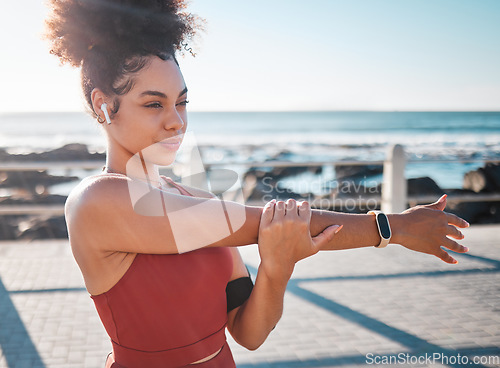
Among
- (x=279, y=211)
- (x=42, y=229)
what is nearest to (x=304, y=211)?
(x=279, y=211)

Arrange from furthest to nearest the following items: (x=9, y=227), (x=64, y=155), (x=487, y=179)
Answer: (x=64, y=155), (x=487, y=179), (x=9, y=227)

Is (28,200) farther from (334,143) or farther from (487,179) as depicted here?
(334,143)

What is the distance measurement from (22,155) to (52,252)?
1923cm

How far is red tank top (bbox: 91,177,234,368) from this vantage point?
3.86 feet

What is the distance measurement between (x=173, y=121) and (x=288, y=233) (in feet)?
1.48

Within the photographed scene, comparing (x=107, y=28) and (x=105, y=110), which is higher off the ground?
(x=107, y=28)

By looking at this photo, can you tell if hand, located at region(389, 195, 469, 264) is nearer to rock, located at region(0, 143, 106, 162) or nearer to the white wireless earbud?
the white wireless earbud

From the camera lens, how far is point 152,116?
4.02 feet

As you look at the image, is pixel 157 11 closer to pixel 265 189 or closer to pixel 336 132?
pixel 265 189

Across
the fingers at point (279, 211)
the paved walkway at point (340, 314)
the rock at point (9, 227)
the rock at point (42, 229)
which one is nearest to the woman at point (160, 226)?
the fingers at point (279, 211)

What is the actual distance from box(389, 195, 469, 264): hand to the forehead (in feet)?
2.26

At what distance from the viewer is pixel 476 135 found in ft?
137

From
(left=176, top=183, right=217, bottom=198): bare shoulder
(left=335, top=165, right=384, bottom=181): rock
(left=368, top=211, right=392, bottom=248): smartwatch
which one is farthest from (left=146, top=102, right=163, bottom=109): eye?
(left=335, top=165, right=384, bottom=181): rock

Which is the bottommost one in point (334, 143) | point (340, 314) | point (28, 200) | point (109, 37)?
point (334, 143)
